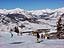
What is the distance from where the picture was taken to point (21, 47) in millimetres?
35688

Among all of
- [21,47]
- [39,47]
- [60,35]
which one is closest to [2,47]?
[21,47]

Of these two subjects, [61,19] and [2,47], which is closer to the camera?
[2,47]

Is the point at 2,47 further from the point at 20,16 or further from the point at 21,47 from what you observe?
the point at 20,16

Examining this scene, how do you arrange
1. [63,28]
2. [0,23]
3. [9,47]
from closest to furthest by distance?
[9,47] < [63,28] < [0,23]

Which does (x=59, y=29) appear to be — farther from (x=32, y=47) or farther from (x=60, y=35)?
(x=32, y=47)

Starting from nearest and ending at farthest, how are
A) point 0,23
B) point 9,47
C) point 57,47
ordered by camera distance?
point 57,47 → point 9,47 → point 0,23

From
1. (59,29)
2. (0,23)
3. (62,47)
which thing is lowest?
(62,47)

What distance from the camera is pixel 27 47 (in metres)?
35.3

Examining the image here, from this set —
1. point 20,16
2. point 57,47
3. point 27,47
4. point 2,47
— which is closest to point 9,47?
point 2,47

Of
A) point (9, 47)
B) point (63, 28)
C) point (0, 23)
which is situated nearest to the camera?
point (9, 47)

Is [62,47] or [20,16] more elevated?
[20,16]

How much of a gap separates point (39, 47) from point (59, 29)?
79.2 feet

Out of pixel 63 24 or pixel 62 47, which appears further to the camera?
pixel 63 24

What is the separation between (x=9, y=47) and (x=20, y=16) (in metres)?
158
